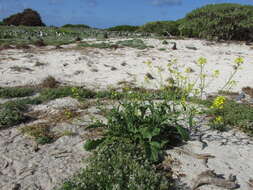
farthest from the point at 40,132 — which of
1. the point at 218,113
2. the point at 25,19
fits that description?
the point at 25,19

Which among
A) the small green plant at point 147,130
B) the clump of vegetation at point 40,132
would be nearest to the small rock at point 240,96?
the small green plant at point 147,130

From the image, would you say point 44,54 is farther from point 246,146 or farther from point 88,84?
point 246,146

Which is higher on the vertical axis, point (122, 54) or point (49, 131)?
point (122, 54)

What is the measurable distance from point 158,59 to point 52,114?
21.6 feet

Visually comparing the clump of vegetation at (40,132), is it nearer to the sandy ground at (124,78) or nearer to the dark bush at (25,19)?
the sandy ground at (124,78)

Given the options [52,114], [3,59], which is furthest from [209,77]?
[3,59]

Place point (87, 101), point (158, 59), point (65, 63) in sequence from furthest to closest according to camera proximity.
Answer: point (158, 59)
point (65, 63)
point (87, 101)

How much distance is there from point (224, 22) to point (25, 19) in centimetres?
2567

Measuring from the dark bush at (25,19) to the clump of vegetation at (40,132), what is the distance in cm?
3211

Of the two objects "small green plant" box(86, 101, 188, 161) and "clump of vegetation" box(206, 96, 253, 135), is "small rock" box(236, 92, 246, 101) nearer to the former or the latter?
"clump of vegetation" box(206, 96, 253, 135)

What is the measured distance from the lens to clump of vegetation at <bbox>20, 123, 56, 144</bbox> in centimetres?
427

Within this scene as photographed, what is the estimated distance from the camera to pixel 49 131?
4645 millimetres

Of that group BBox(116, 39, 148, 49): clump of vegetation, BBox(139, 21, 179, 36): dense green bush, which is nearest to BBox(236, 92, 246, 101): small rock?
BBox(116, 39, 148, 49): clump of vegetation

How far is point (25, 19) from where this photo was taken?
→ 3312 centimetres
